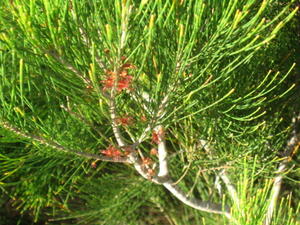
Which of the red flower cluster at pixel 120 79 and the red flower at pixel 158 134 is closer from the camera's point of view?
the red flower cluster at pixel 120 79

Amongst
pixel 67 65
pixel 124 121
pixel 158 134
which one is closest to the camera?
pixel 67 65

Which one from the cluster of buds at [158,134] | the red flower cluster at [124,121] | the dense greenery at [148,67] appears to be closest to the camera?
the dense greenery at [148,67]

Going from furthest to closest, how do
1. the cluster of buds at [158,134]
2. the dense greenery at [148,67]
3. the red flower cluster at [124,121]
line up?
the cluster of buds at [158,134]
the red flower cluster at [124,121]
the dense greenery at [148,67]

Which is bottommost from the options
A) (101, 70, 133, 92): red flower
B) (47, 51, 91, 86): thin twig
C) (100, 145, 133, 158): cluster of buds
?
(100, 145, 133, 158): cluster of buds

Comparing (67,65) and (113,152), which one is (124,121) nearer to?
(113,152)

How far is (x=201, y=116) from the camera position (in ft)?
2.95

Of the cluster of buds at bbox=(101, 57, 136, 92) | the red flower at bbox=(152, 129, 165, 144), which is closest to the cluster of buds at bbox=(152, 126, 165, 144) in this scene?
the red flower at bbox=(152, 129, 165, 144)

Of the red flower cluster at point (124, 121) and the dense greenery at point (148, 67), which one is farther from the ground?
the dense greenery at point (148, 67)

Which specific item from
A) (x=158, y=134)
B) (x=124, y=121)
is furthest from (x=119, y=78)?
(x=158, y=134)

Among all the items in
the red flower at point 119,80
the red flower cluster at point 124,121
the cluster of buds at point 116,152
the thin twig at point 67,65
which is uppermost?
the thin twig at point 67,65

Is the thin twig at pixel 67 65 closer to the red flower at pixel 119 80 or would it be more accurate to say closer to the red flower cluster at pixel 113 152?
the red flower at pixel 119 80

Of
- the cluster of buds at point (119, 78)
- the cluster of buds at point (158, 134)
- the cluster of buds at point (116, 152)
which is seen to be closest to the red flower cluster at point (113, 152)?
the cluster of buds at point (116, 152)

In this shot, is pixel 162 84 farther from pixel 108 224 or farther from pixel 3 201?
pixel 3 201

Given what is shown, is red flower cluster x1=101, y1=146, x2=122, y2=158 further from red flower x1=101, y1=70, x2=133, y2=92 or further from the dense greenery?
red flower x1=101, y1=70, x2=133, y2=92
